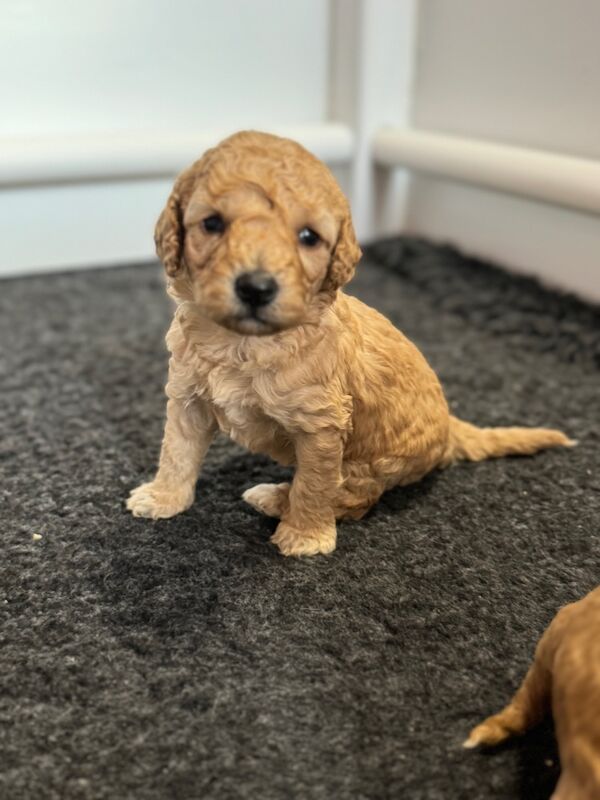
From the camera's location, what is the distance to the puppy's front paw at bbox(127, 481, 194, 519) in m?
1.35

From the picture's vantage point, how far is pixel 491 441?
156cm

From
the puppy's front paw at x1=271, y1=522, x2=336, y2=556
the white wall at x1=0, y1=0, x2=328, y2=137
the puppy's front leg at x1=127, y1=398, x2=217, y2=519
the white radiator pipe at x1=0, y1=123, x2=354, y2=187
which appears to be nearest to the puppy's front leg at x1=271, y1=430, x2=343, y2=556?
the puppy's front paw at x1=271, y1=522, x2=336, y2=556

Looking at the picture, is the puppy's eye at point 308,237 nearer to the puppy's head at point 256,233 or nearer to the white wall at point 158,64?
the puppy's head at point 256,233

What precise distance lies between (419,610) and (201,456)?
432mm

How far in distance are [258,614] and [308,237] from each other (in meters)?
0.52

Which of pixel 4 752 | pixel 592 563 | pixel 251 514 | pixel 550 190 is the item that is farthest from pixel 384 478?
pixel 550 190

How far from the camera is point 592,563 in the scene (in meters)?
1.28

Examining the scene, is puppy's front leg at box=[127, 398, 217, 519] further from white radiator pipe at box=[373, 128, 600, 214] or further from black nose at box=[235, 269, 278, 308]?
white radiator pipe at box=[373, 128, 600, 214]

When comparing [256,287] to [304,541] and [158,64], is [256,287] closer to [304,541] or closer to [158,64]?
[304,541]

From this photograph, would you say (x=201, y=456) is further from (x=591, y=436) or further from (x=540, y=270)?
(x=540, y=270)

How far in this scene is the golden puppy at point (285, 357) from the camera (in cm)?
105

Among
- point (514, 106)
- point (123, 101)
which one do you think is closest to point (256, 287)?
point (514, 106)

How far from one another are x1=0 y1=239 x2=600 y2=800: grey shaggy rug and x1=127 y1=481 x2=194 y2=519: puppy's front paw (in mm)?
26

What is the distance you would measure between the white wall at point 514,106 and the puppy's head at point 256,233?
50.3 inches
